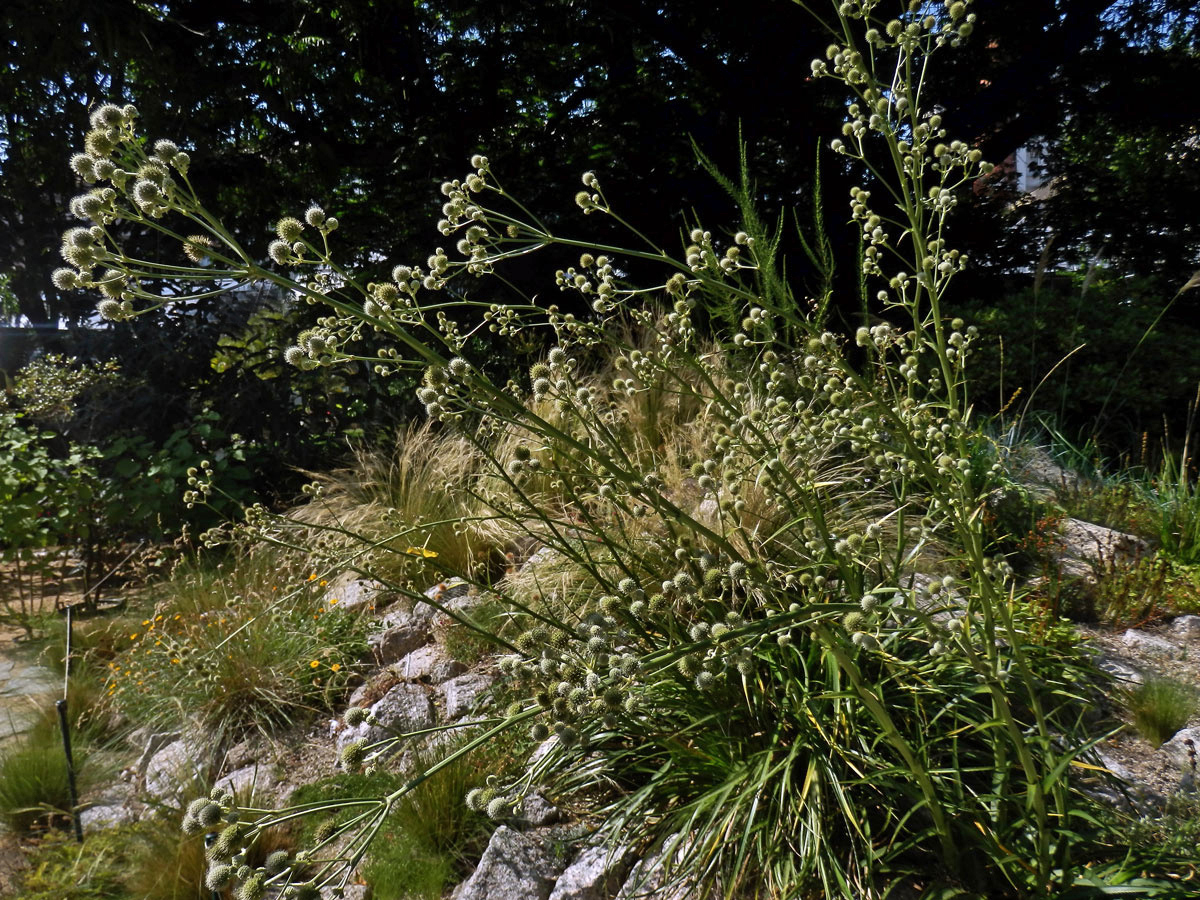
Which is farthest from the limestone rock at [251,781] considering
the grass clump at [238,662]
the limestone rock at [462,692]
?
the limestone rock at [462,692]

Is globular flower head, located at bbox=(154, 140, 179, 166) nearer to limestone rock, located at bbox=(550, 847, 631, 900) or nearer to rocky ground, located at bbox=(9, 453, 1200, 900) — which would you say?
rocky ground, located at bbox=(9, 453, 1200, 900)

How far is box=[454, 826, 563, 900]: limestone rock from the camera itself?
2064 mm

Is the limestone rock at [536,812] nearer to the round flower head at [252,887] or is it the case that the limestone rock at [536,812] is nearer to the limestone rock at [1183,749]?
the round flower head at [252,887]

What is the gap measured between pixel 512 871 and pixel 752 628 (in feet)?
4.19

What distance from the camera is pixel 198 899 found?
221 cm

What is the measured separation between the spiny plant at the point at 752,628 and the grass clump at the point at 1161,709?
0.22 m

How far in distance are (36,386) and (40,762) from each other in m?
3.79

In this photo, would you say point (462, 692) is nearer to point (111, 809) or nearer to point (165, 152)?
point (111, 809)

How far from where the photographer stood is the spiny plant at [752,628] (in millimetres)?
1271

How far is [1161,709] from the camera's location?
97.0 inches

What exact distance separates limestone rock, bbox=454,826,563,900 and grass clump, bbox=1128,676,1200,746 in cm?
194

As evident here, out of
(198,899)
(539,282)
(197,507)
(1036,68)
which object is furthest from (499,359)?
(1036,68)

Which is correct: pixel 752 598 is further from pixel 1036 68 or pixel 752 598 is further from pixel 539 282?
pixel 1036 68

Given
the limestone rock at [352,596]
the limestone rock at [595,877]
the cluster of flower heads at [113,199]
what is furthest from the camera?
the limestone rock at [352,596]
